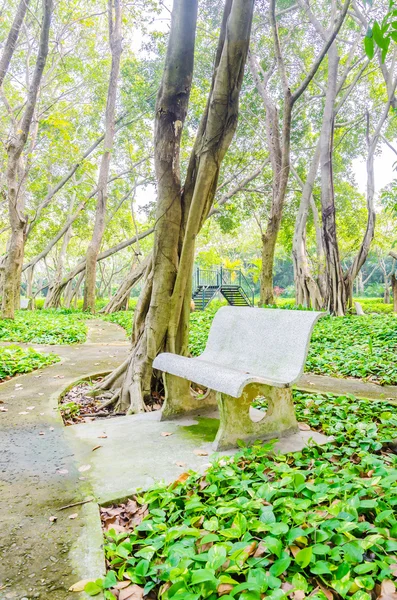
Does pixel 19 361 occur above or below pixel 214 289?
Result: below

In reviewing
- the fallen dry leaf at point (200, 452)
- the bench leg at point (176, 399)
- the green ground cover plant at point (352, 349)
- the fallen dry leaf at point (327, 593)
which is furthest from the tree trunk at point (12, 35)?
the fallen dry leaf at point (327, 593)

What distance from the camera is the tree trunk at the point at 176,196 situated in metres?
3.52

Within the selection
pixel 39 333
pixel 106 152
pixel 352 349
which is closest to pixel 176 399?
pixel 352 349

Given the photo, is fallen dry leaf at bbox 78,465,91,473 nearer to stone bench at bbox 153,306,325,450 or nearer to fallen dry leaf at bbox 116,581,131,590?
stone bench at bbox 153,306,325,450

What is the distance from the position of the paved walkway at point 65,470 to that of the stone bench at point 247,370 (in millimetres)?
157

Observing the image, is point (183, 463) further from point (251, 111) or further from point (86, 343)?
point (251, 111)

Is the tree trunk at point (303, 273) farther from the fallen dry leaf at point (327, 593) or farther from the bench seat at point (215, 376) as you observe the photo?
the fallen dry leaf at point (327, 593)

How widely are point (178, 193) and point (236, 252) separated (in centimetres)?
3732

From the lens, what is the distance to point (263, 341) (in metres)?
3.04

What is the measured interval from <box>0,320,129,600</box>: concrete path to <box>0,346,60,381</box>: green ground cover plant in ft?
3.56

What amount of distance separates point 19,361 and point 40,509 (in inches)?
144

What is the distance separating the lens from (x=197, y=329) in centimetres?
845

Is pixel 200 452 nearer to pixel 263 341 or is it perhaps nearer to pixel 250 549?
pixel 263 341

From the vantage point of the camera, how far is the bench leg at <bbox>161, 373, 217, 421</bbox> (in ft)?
10.5
